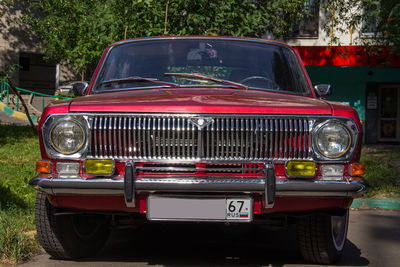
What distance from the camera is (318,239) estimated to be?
4.53 meters

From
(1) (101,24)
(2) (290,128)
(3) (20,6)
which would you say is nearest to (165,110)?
(2) (290,128)

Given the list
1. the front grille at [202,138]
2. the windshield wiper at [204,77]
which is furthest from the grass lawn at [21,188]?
the windshield wiper at [204,77]

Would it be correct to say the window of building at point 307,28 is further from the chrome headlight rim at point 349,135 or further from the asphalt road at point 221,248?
the chrome headlight rim at point 349,135

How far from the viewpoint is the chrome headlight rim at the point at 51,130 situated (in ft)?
13.3

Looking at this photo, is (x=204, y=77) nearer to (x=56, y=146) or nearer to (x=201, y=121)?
(x=201, y=121)

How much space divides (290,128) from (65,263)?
6.49ft

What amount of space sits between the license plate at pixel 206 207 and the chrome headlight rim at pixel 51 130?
56cm

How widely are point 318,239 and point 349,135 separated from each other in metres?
0.87

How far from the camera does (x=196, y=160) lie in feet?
13.2

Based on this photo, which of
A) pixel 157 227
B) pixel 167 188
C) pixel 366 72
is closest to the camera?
pixel 167 188

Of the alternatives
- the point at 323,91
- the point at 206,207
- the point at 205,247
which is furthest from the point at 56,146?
the point at 323,91

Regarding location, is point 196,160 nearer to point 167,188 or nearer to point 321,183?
point 167,188

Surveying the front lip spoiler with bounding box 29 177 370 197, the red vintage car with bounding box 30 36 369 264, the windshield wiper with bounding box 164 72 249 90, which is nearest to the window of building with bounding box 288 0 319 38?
the windshield wiper with bounding box 164 72 249 90

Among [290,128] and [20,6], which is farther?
[20,6]
